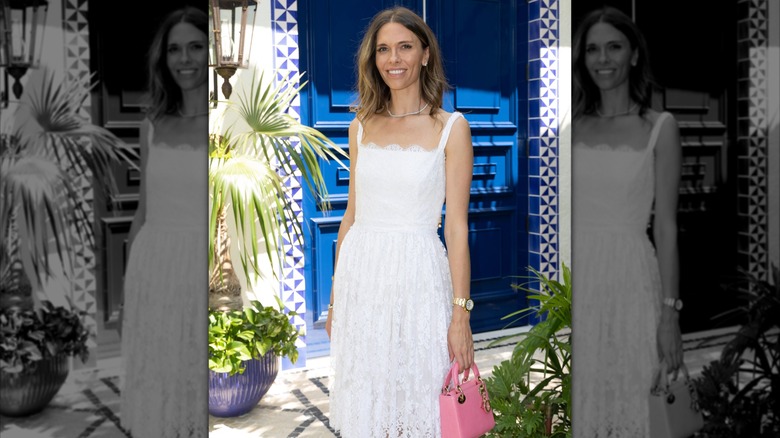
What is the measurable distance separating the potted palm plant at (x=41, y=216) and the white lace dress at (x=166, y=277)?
0.08 meters

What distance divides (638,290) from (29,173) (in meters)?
1.05

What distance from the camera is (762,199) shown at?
1.29 meters

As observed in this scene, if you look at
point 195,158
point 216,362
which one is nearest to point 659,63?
point 195,158

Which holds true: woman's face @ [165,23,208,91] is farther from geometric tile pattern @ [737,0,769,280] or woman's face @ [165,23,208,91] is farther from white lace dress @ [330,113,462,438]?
geometric tile pattern @ [737,0,769,280]

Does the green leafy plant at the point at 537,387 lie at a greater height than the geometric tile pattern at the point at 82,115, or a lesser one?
lesser

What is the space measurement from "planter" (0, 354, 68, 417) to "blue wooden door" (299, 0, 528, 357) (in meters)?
2.84

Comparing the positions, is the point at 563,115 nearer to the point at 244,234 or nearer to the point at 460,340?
the point at 244,234

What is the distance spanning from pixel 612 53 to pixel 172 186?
0.78 m

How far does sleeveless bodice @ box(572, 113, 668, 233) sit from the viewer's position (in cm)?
127

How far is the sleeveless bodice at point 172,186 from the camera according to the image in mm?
1303

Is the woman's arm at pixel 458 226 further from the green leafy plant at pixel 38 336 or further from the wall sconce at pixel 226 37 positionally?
the wall sconce at pixel 226 37

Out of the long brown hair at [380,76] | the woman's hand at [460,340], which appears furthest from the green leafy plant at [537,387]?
the long brown hair at [380,76]

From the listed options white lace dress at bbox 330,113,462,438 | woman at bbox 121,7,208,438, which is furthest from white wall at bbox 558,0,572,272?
woman at bbox 121,7,208,438

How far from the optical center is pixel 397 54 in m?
2.03
